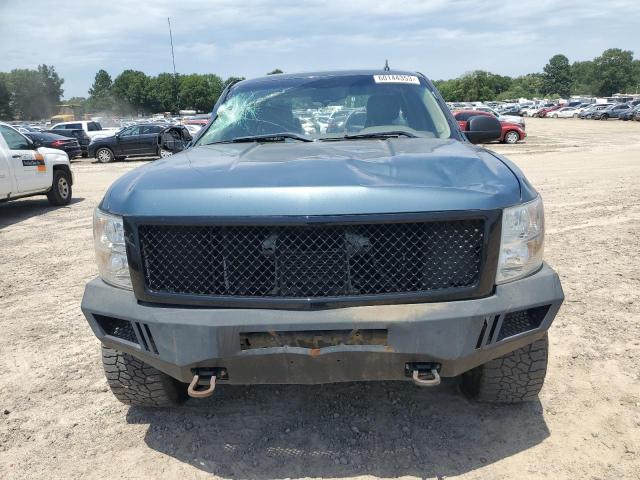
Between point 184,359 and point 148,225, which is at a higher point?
point 148,225

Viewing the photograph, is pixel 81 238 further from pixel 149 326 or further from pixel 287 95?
pixel 149 326

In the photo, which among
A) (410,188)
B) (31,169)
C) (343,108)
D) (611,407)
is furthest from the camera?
(31,169)

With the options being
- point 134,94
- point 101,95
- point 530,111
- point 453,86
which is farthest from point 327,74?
point 101,95

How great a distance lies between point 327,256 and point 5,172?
831 cm

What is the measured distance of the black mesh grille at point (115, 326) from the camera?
257cm

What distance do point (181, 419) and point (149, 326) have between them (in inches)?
36.3

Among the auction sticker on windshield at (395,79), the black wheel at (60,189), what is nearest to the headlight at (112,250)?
the auction sticker on windshield at (395,79)

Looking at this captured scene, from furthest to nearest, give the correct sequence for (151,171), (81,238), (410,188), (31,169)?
(31,169), (81,238), (151,171), (410,188)

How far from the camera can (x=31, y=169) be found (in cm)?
960

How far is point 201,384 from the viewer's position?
2506 mm

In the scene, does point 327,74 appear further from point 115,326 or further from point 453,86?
point 453,86

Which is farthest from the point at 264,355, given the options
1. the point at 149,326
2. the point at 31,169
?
the point at 31,169

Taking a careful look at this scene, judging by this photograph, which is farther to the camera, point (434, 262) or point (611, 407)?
point (611, 407)

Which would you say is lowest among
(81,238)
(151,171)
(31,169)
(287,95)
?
(81,238)
